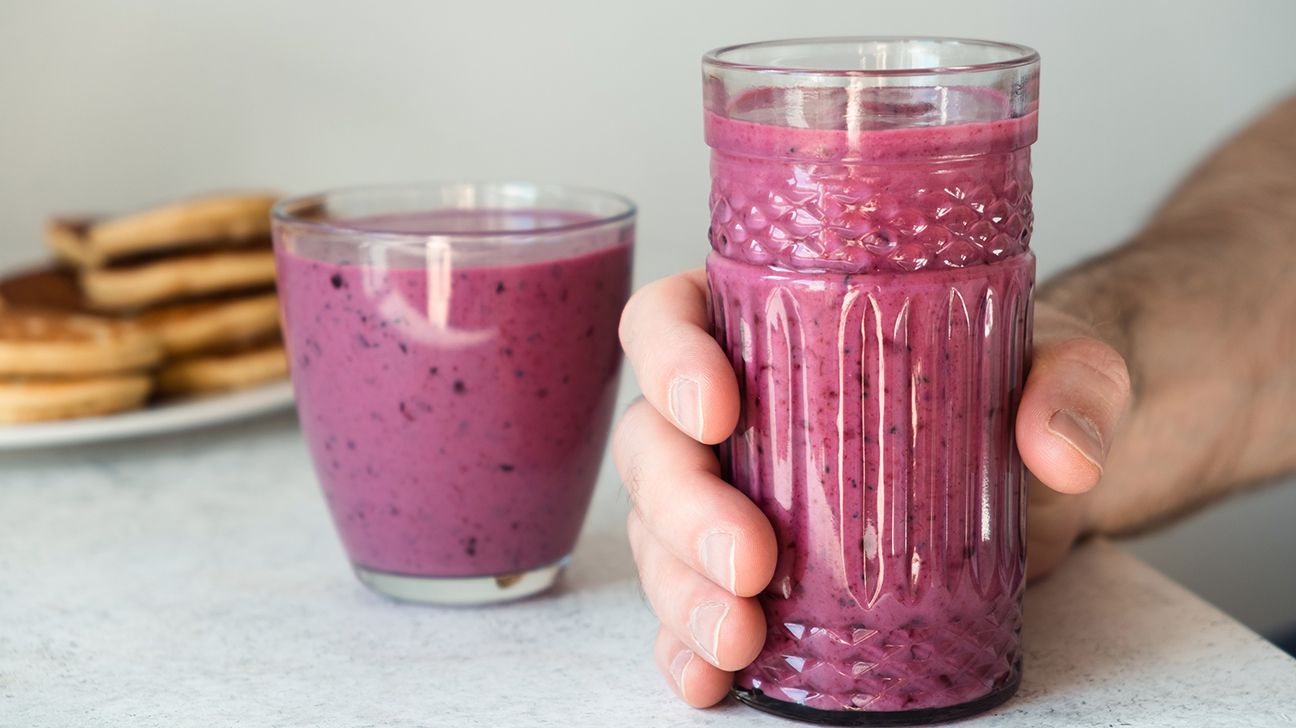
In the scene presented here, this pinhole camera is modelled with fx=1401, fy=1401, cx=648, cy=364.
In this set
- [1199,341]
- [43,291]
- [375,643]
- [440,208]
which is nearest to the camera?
[375,643]

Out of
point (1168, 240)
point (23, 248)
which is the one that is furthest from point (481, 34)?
point (1168, 240)

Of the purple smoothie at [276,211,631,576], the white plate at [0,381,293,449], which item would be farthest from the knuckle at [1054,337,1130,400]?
the white plate at [0,381,293,449]

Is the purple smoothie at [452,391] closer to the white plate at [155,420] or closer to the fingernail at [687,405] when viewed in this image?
the fingernail at [687,405]

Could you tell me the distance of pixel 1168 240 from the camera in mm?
1495

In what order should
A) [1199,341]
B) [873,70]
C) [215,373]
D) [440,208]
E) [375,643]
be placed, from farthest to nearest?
[215,373] < [1199,341] < [440,208] < [375,643] < [873,70]

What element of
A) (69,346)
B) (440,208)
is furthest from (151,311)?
(440,208)

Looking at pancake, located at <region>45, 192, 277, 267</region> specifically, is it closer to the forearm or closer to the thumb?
the forearm

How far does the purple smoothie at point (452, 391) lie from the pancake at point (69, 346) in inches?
20.1

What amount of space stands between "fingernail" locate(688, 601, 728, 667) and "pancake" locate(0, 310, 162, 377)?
86cm

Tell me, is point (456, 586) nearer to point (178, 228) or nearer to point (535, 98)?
point (178, 228)

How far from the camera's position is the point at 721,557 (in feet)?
2.35

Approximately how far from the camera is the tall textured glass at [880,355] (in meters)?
0.67

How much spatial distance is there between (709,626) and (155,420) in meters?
0.79

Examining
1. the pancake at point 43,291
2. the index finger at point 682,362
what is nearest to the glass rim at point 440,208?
the index finger at point 682,362
